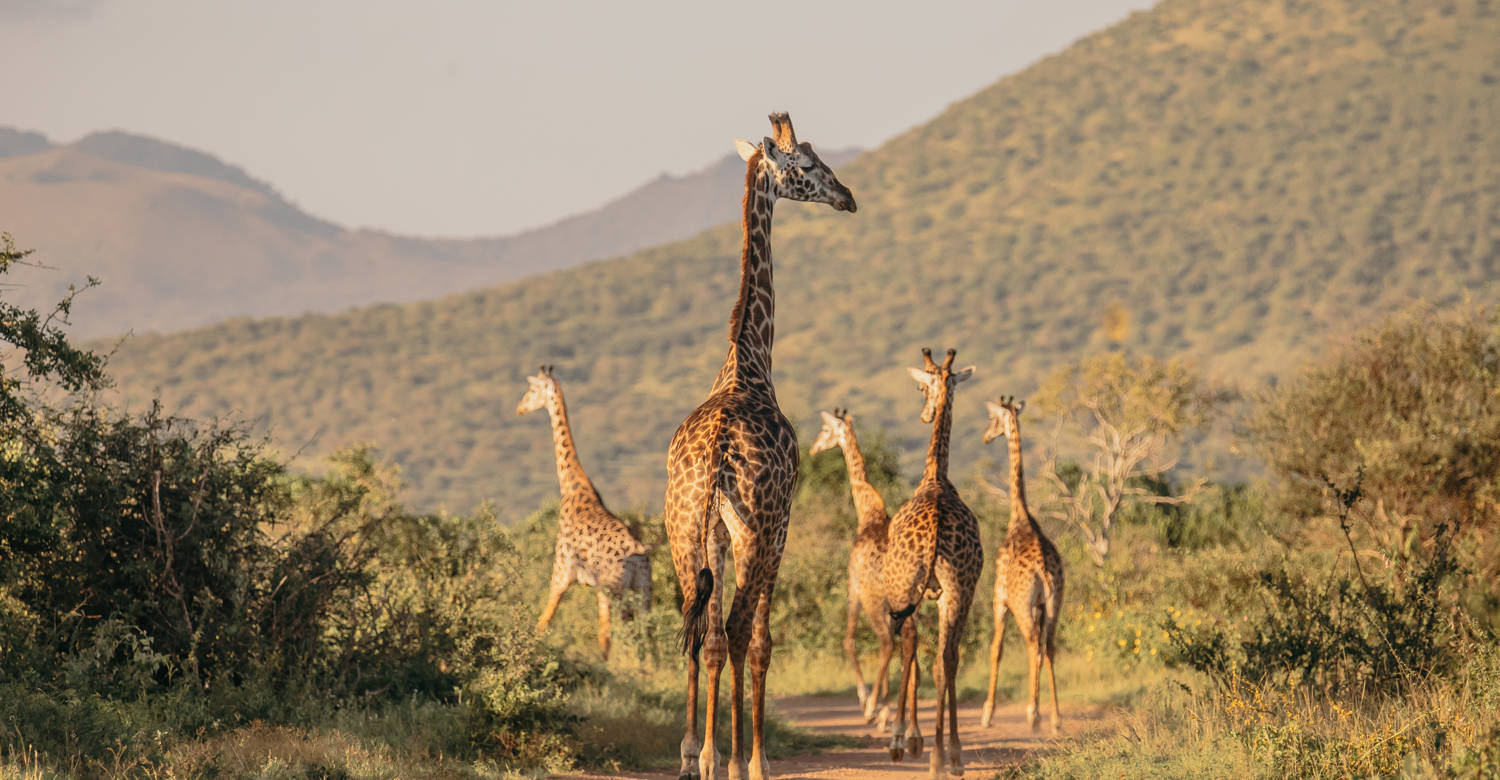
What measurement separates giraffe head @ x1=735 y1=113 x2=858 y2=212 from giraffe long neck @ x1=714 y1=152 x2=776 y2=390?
81mm

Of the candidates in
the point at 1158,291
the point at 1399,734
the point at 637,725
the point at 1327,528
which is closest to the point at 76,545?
→ the point at 637,725

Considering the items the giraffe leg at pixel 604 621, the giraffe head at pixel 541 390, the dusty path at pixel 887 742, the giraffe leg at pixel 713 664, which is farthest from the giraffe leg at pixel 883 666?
the giraffe leg at pixel 713 664

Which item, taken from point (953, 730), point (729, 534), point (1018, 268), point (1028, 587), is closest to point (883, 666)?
point (1028, 587)

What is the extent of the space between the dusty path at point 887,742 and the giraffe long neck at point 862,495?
6.58ft

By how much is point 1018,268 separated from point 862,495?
113873 mm

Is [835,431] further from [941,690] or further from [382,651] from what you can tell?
[382,651]

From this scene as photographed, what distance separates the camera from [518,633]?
11.5 metres

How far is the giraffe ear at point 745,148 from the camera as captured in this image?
10.6m

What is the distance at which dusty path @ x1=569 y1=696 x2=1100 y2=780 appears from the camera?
38.0 feet

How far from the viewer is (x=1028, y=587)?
45.4ft

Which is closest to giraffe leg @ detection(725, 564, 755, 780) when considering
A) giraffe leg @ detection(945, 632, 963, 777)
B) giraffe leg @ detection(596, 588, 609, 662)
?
giraffe leg @ detection(945, 632, 963, 777)

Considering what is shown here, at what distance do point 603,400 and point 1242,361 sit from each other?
45228 mm

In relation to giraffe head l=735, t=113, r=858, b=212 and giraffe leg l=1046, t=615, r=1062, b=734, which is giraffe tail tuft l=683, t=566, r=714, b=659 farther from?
giraffe leg l=1046, t=615, r=1062, b=734

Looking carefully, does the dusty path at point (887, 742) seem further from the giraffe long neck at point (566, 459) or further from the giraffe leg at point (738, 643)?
the giraffe long neck at point (566, 459)
